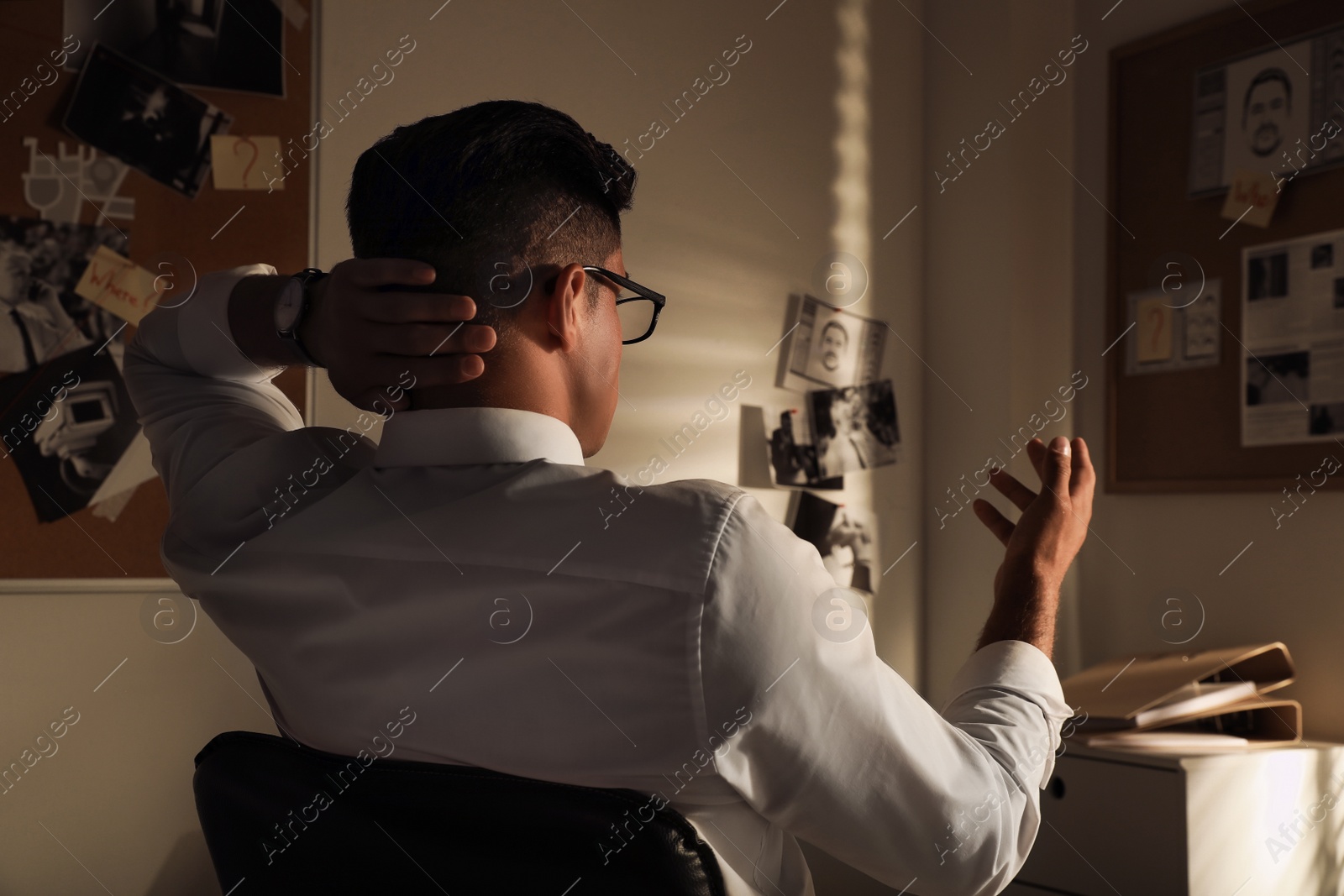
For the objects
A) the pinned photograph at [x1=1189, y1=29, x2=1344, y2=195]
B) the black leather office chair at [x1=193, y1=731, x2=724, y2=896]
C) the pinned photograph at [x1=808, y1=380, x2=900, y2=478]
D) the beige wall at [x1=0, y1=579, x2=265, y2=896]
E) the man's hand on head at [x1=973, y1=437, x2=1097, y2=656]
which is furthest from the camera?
the pinned photograph at [x1=808, y1=380, x2=900, y2=478]

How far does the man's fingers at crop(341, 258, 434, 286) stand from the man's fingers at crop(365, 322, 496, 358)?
0.11 feet

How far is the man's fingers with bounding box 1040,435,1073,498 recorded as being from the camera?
2.98 feet

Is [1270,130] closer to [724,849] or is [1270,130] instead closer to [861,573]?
[861,573]

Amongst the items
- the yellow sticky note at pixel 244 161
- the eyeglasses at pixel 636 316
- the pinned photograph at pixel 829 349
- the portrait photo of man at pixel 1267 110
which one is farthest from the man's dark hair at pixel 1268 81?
the yellow sticky note at pixel 244 161

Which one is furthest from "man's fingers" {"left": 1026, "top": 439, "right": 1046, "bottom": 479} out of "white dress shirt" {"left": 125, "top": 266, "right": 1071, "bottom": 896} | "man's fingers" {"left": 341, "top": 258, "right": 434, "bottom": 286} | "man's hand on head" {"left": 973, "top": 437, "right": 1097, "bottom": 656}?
"man's fingers" {"left": 341, "top": 258, "right": 434, "bottom": 286}

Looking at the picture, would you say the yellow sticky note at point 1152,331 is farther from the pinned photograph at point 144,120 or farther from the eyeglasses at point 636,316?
the pinned photograph at point 144,120

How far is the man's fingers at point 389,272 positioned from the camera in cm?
74

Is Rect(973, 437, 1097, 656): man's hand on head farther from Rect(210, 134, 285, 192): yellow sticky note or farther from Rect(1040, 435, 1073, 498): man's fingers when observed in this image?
Rect(210, 134, 285, 192): yellow sticky note

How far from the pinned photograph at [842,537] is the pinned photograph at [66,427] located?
1293 millimetres

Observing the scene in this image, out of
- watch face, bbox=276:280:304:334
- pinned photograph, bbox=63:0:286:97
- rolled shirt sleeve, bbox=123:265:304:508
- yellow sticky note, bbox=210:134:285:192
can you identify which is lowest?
rolled shirt sleeve, bbox=123:265:304:508

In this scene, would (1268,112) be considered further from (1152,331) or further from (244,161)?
(244,161)

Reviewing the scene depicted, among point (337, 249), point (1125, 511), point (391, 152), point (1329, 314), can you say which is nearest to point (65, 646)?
point (337, 249)

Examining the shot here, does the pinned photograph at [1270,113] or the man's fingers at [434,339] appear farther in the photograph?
the pinned photograph at [1270,113]

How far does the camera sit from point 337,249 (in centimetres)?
176
